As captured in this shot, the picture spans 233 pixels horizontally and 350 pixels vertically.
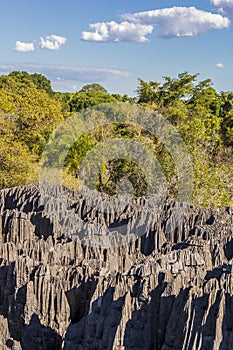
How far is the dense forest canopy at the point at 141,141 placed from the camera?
23828mm

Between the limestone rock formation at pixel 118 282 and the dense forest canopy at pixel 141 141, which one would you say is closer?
the limestone rock formation at pixel 118 282

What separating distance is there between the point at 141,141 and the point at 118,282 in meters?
17.3

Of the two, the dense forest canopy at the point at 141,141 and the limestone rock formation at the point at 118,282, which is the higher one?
the dense forest canopy at the point at 141,141

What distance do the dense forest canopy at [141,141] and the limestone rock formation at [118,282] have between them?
6.30m

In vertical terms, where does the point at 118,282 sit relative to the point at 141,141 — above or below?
below

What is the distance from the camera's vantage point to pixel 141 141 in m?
26.8

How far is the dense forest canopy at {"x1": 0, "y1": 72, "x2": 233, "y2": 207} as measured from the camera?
2383cm

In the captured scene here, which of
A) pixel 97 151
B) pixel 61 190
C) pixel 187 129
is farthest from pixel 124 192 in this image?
pixel 61 190

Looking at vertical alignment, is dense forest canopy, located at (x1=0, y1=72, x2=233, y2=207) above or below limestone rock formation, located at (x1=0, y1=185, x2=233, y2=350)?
above

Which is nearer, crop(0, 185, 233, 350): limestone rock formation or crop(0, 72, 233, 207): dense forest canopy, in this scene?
crop(0, 185, 233, 350): limestone rock formation

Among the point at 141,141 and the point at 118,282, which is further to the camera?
the point at 141,141

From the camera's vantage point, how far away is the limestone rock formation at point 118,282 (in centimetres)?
875

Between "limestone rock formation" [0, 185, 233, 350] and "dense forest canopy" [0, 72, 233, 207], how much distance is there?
6.30 m

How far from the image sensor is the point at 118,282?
33.2 ft
